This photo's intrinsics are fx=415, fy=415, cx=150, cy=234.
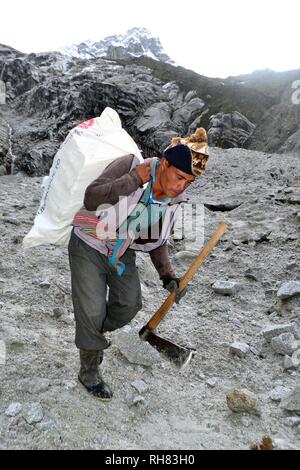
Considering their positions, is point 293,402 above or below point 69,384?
above

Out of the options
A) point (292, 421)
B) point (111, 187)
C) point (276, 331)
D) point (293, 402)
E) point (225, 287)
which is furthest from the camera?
point (225, 287)

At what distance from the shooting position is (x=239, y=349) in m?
4.44

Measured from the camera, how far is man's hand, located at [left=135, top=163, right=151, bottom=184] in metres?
3.02

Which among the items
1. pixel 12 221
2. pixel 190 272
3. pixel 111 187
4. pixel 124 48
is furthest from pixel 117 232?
pixel 124 48

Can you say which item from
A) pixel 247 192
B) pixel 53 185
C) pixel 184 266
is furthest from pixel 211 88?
pixel 53 185

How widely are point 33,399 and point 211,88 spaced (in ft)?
168

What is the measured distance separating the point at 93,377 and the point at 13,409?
0.68m

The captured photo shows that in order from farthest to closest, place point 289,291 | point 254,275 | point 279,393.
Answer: point 254,275 < point 289,291 < point 279,393

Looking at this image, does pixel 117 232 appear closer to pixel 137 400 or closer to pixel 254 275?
pixel 137 400

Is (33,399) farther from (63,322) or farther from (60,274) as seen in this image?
(60,274)

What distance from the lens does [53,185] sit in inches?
137

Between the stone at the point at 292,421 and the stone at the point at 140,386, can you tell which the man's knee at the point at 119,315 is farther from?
the stone at the point at 292,421

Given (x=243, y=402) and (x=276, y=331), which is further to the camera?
(x=276, y=331)

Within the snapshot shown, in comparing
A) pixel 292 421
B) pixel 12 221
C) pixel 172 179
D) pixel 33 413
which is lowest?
pixel 12 221
